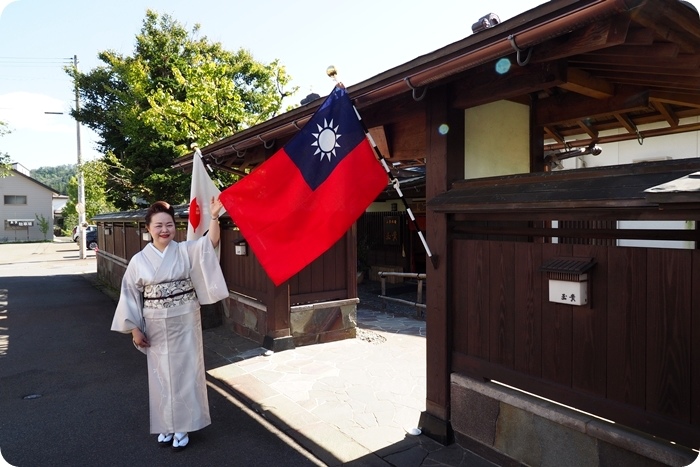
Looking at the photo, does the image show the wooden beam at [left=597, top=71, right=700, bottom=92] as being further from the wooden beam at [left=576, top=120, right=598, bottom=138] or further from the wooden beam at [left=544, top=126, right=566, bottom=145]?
the wooden beam at [left=544, top=126, right=566, bottom=145]

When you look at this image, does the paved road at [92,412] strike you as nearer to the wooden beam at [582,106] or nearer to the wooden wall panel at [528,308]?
the wooden wall panel at [528,308]

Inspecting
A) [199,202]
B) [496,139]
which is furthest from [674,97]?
[199,202]

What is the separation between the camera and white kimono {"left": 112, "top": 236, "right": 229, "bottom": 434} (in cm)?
466

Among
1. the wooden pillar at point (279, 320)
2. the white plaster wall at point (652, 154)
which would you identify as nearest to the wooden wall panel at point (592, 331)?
the wooden pillar at point (279, 320)

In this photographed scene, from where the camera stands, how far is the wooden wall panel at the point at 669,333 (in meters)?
2.93

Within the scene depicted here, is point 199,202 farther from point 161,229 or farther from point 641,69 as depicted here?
point 641,69

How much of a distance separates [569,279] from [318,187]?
2.38 metres

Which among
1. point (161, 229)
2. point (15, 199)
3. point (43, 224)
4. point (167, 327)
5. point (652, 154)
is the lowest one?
point (167, 327)

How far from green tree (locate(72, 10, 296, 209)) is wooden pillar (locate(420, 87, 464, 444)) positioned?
11.5 m

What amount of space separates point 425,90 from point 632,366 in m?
2.84

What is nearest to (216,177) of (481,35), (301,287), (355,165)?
(301,287)

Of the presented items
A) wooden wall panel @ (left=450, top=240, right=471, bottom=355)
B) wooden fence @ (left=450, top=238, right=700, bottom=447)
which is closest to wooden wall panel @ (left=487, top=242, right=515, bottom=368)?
wooden fence @ (left=450, top=238, right=700, bottom=447)

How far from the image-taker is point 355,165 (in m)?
4.53

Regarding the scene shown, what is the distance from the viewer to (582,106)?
5.13 m
